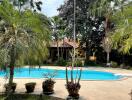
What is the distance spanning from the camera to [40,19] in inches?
475

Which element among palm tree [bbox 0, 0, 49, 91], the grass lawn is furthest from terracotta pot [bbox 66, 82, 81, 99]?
palm tree [bbox 0, 0, 49, 91]

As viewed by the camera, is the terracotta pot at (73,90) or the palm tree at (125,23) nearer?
the palm tree at (125,23)

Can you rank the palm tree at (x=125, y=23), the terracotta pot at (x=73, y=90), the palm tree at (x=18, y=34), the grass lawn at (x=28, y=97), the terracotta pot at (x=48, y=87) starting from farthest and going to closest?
the terracotta pot at (x=48, y=87)
the grass lawn at (x=28, y=97)
the terracotta pot at (x=73, y=90)
the palm tree at (x=18, y=34)
the palm tree at (x=125, y=23)

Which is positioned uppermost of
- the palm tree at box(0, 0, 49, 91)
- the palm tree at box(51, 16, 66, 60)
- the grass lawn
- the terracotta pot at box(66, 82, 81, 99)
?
the palm tree at box(51, 16, 66, 60)

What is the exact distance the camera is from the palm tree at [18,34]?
1042 centimetres

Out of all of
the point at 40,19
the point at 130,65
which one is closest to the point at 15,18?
the point at 40,19

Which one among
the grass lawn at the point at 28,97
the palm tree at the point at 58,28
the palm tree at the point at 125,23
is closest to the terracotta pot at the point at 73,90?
the grass lawn at the point at 28,97

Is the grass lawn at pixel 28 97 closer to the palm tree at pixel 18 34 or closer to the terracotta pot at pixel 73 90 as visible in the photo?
the terracotta pot at pixel 73 90

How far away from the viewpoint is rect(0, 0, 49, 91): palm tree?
34.2 ft

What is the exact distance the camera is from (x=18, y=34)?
1088 cm

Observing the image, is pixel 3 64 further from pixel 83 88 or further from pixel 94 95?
pixel 83 88

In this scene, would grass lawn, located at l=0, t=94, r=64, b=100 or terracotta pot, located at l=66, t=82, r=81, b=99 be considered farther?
grass lawn, located at l=0, t=94, r=64, b=100

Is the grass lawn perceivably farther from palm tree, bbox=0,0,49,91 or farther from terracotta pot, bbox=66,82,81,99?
palm tree, bbox=0,0,49,91

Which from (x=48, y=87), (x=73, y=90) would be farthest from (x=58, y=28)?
(x=73, y=90)
